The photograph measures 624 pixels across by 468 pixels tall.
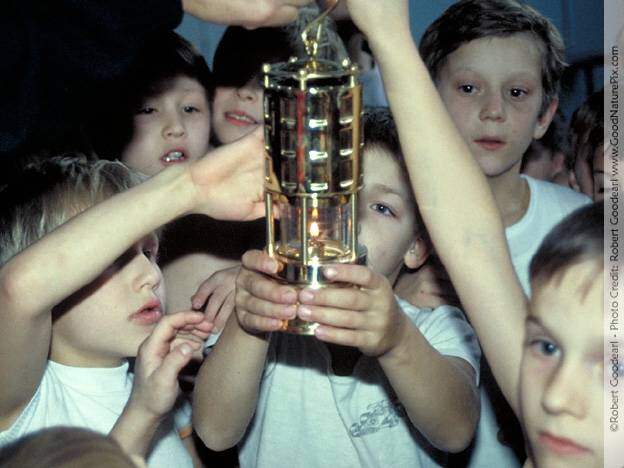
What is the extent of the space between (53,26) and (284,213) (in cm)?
21

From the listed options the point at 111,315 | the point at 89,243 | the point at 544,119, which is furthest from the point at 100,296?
the point at 544,119

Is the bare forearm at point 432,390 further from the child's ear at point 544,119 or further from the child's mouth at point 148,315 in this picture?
the child's ear at point 544,119

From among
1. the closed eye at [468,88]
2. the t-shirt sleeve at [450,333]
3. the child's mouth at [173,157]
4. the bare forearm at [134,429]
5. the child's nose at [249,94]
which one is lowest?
the bare forearm at [134,429]

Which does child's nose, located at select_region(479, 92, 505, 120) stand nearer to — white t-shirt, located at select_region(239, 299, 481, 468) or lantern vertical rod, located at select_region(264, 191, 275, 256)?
white t-shirt, located at select_region(239, 299, 481, 468)

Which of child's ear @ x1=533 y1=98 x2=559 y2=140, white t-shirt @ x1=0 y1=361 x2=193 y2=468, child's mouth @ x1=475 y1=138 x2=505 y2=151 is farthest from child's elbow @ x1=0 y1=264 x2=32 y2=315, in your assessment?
child's ear @ x1=533 y1=98 x2=559 y2=140

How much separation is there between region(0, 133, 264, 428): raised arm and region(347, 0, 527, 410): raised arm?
0.38 feet

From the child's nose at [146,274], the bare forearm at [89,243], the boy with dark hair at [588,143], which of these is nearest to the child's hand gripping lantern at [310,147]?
the bare forearm at [89,243]

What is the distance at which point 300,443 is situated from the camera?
2.86ft

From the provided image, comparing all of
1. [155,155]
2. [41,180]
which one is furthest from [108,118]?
[41,180]

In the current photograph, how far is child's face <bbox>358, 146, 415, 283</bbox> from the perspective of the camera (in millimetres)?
868

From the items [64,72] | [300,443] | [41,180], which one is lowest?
[300,443]

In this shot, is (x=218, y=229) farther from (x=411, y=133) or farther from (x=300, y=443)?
(x=411, y=133)

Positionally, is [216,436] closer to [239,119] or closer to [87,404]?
[87,404]

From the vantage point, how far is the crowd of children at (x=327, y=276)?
61cm
